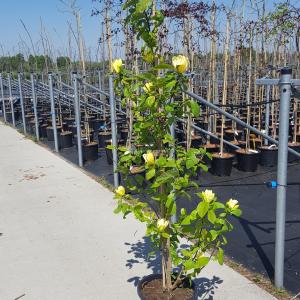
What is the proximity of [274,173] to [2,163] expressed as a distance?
4190mm

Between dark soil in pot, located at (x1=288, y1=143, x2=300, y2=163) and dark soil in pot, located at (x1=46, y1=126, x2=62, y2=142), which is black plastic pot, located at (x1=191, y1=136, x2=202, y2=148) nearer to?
dark soil in pot, located at (x1=288, y1=143, x2=300, y2=163)

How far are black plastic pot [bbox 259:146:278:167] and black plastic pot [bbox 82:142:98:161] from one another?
2522 mm

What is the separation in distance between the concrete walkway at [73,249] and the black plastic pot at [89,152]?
1.01m

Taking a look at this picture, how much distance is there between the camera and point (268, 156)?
5215 mm

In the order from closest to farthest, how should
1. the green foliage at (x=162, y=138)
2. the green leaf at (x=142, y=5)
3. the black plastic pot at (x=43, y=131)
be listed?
the green leaf at (x=142, y=5), the green foliage at (x=162, y=138), the black plastic pot at (x=43, y=131)

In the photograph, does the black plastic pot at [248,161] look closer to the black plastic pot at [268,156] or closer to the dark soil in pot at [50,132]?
the black plastic pot at [268,156]

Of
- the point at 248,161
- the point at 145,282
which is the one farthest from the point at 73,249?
the point at 248,161

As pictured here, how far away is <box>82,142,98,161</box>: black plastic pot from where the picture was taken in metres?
5.88

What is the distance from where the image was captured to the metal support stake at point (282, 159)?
6.81 feet

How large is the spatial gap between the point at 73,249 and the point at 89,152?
3.04m

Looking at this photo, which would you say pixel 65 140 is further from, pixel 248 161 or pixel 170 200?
pixel 170 200

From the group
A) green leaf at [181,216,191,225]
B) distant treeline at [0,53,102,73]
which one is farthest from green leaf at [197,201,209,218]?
distant treeline at [0,53,102,73]

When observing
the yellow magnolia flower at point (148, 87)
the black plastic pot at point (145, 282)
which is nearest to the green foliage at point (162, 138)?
the yellow magnolia flower at point (148, 87)

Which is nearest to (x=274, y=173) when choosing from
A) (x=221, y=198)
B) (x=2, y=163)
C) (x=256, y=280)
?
(x=221, y=198)
